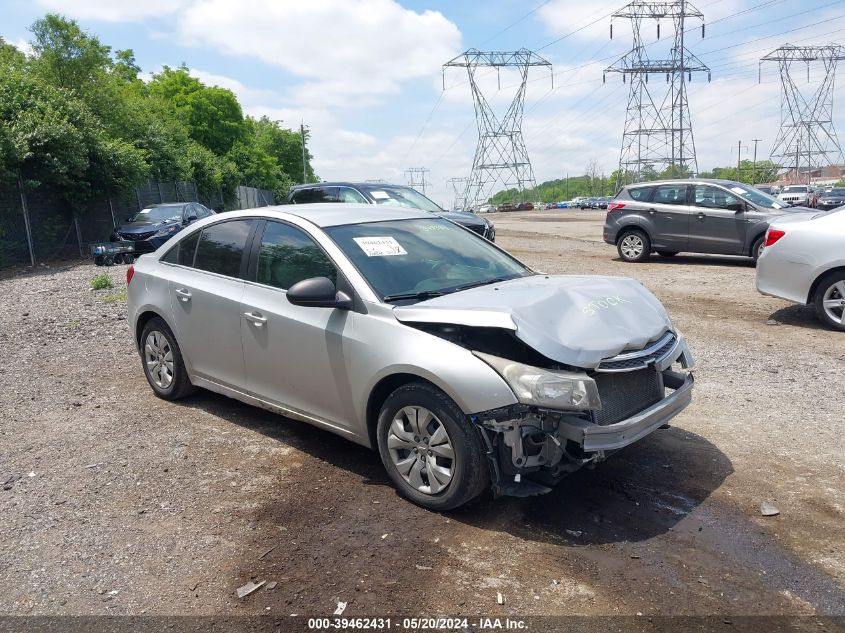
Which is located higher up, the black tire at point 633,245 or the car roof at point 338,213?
the car roof at point 338,213

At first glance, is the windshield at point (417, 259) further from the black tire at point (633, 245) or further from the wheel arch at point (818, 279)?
the black tire at point (633, 245)

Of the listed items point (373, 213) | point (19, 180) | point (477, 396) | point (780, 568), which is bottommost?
point (780, 568)

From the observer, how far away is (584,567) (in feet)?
11.1

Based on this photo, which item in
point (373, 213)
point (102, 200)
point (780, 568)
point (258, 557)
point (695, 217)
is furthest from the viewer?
point (102, 200)

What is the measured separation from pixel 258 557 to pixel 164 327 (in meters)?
2.84

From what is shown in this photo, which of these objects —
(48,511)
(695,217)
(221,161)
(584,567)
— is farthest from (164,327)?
(221,161)

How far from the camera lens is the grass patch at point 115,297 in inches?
447

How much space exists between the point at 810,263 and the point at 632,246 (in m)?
7.50

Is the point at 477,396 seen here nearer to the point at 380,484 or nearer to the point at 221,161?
the point at 380,484

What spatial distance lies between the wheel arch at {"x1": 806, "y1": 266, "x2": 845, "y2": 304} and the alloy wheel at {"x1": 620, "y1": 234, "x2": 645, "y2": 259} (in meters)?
7.26

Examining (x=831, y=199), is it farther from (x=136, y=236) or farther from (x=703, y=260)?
(x=136, y=236)

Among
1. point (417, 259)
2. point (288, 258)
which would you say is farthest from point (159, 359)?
point (417, 259)

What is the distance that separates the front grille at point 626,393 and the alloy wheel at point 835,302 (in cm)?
498

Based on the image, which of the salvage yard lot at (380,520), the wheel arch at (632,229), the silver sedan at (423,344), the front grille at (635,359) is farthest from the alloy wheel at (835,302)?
the wheel arch at (632,229)
